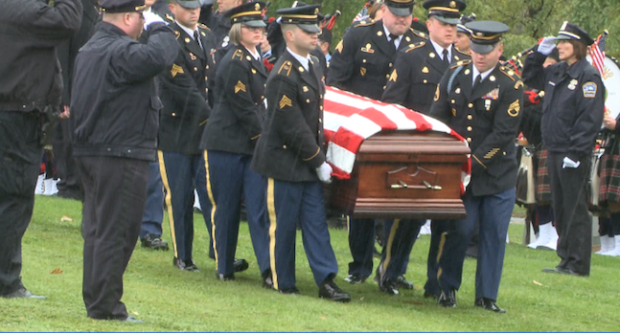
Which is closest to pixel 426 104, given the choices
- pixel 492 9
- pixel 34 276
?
pixel 34 276

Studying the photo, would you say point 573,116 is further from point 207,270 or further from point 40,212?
point 40,212

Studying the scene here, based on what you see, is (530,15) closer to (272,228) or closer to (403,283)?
(403,283)

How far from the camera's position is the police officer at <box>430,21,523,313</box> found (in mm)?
8875

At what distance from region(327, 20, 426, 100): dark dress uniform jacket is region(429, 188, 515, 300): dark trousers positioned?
215cm

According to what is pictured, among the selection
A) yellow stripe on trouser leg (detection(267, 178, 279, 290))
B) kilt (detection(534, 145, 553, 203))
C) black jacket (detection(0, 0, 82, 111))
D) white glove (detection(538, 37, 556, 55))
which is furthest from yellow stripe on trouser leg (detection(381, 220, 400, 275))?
kilt (detection(534, 145, 553, 203))

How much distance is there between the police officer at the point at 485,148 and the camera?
29.1ft

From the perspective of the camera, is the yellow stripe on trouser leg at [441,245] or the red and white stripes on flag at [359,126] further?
the yellow stripe on trouser leg at [441,245]

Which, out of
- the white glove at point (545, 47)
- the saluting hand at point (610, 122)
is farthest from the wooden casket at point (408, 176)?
the saluting hand at point (610, 122)

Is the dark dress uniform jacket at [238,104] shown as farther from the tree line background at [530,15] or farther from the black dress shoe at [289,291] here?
the tree line background at [530,15]

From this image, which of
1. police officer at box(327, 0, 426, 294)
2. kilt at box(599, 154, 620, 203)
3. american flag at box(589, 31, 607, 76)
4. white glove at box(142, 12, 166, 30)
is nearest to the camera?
white glove at box(142, 12, 166, 30)

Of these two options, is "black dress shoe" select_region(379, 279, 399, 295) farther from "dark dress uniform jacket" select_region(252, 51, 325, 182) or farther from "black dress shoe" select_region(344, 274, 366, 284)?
"dark dress uniform jacket" select_region(252, 51, 325, 182)

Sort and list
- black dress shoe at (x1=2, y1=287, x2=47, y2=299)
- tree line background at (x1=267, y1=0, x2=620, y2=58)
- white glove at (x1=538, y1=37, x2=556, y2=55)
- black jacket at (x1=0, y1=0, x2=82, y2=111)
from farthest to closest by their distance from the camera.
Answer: tree line background at (x1=267, y1=0, x2=620, y2=58) < white glove at (x1=538, y1=37, x2=556, y2=55) < black dress shoe at (x1=2, y1=287, x2=47, y2=299) < black jacket at (x1=0, y1=0, x2=82, y2=111)

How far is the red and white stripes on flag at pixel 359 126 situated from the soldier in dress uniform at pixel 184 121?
1570mm

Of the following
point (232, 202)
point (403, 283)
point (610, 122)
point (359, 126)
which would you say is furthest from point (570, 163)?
point (359, 126)
